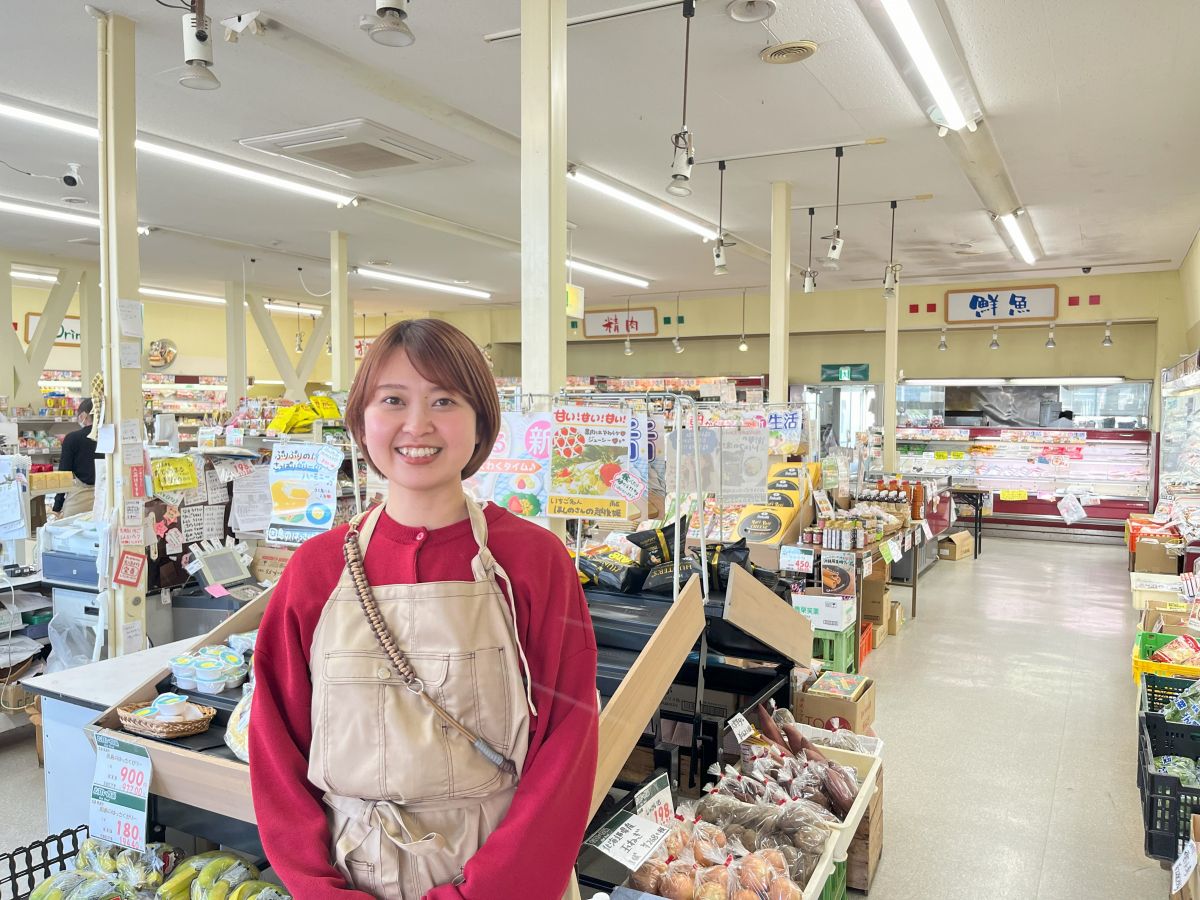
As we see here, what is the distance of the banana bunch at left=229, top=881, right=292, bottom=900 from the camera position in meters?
1.97

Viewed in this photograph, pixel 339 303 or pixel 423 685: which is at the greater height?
pixel 339 303

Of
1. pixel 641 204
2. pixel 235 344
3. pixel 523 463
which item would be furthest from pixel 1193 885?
pixel 235 344

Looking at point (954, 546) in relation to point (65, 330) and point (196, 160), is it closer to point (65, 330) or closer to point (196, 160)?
point (196, 160)

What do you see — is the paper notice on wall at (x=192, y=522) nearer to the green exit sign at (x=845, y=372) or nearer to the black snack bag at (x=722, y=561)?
the black snack bag at (x=722, y=561)

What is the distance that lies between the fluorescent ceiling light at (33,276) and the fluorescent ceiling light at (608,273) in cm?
Result: 746

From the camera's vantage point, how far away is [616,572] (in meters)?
2.83

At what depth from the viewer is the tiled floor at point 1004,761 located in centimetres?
321

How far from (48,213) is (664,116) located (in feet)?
22.8

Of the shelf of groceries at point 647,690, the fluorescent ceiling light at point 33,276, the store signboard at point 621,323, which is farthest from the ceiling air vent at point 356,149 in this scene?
the store signboard at point 621,323

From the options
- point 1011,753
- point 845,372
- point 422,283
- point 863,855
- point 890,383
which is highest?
point 422,283

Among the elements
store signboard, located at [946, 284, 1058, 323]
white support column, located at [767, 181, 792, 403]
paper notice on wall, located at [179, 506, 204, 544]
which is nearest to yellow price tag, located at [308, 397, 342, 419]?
paper notice on wall, located at [179, 506, 204, 544]

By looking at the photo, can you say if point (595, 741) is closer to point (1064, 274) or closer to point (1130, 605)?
point (1130, 605)

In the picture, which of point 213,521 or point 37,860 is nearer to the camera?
point 37,860

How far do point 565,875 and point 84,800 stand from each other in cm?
197
